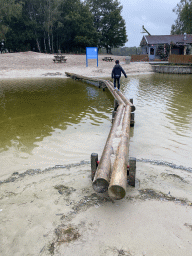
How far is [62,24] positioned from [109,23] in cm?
1696

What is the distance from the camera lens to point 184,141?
19.9ft

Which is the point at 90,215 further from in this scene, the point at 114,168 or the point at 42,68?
the point at 42,68

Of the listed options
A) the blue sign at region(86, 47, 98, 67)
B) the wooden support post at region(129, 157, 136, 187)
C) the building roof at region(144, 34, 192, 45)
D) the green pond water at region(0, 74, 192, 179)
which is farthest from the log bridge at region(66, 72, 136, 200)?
the building roof at region(144, 34, 192, 45)

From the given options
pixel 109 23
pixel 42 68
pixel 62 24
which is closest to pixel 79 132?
pixel 42 68

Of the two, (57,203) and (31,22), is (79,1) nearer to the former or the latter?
(31,22)

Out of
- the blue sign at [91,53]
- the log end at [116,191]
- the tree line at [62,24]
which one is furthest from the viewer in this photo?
the tree line at [62,24]

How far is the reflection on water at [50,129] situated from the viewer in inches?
209

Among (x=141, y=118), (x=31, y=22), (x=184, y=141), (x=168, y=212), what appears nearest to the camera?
(x=168, y=212)

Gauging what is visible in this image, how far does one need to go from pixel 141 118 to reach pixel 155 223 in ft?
19.5

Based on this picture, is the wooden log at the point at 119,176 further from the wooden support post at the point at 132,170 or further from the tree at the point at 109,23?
the tree at the point at 109,23

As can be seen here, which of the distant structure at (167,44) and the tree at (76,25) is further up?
the tree at (76,25)

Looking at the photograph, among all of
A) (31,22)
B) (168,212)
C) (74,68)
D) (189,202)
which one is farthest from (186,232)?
(31,22)

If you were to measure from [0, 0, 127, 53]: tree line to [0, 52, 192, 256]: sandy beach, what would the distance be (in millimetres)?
43761

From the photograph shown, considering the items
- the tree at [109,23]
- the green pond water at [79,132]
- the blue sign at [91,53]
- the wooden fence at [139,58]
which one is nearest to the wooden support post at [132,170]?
the green pond water at [79,132]
